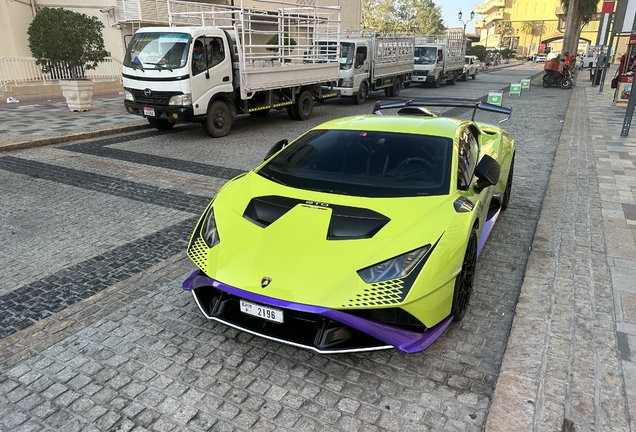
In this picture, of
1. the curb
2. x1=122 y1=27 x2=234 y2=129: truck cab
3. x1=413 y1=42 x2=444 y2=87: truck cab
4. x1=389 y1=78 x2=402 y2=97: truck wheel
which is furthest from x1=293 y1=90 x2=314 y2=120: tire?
x1=413 y1=42 x2=444 y2=87: truck cab

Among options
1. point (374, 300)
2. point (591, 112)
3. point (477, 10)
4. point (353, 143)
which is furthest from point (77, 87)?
point (477, 10)

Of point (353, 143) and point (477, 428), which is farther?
point (353, 143)

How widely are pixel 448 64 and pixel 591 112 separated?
11487mm

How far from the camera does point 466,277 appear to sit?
3.43 m

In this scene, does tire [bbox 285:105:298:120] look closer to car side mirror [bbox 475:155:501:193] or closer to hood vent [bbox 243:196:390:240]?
car side mirror [bbox 475:155:501:193]

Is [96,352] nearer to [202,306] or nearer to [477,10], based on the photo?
[202,306]

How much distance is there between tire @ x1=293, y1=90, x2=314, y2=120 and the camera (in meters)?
13.6

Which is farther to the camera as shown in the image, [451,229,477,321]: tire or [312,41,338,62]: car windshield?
[312,41,338,62]: car windshield

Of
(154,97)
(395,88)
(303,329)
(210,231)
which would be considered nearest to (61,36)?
(154,97)

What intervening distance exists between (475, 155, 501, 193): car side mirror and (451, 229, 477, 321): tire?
43cm

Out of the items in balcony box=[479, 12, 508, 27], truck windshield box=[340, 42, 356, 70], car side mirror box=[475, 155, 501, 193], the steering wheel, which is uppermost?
balcony box=[479, 12, 508, 27]

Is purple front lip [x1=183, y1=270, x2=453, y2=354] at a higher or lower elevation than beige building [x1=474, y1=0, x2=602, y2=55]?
lower

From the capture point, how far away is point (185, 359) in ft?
9.94

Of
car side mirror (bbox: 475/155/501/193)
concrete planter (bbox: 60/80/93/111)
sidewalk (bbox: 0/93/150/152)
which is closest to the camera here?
car side mirror (bbox: 475/155/501/193)
